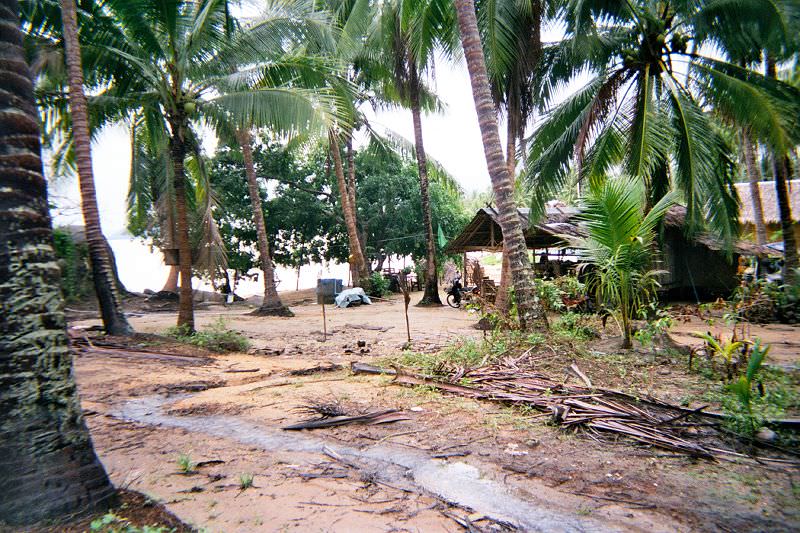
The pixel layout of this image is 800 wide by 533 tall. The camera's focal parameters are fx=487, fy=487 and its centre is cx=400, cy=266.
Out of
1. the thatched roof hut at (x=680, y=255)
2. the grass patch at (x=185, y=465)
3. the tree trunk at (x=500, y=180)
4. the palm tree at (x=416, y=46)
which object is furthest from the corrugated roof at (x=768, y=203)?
the grass patch at (x=185, y=465)

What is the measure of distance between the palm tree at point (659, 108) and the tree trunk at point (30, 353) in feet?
28.9

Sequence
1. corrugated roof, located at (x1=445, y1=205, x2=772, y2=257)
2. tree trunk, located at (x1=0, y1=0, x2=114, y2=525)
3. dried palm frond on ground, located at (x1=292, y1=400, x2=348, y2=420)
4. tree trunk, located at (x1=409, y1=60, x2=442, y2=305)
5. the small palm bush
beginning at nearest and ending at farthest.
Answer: tree trunk, located at (x1=0, y1=0, x2=114, y2=525) → dried palm frond on ground, located at (x1=292, y1=400, x2=348, y2=420) → the small palm bush → corrugated roof, located at (x1=445, y1=205, x2=772, y2=257) → tree trunk, located at (x1=409, y1=60, x2=442, y2=305)

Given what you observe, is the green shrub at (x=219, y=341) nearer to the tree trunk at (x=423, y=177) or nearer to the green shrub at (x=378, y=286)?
the tree trunk at (x=423, y=177)

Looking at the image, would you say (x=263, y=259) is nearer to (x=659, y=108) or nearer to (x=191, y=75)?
(x=191, y=75)

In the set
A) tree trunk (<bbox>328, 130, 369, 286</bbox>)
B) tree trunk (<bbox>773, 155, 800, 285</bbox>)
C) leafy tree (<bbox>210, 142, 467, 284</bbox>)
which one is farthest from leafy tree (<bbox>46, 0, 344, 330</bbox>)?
leafy tree (<bbox>210, 142, 467, 284</bbox>)

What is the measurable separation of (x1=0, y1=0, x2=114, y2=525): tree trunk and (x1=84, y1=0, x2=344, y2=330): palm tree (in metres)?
6.22

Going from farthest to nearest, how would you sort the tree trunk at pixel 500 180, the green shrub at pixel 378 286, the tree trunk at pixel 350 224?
the green shrub at pixel 378 286 < the tree trunk at pixel 350 224 < the tree trunk at pixel 500 180

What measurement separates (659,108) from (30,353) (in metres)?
11.2

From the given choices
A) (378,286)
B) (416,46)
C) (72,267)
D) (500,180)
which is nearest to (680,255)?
(416,46)

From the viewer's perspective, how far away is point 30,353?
252 centimetres

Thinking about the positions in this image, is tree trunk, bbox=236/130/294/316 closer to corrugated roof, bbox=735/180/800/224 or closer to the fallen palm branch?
the fallen palm branch

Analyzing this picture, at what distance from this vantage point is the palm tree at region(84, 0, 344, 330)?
8883mm

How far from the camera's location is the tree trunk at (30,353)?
→ 245 cm

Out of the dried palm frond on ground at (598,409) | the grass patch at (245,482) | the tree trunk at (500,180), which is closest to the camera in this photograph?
the grass patch at (245,482)
